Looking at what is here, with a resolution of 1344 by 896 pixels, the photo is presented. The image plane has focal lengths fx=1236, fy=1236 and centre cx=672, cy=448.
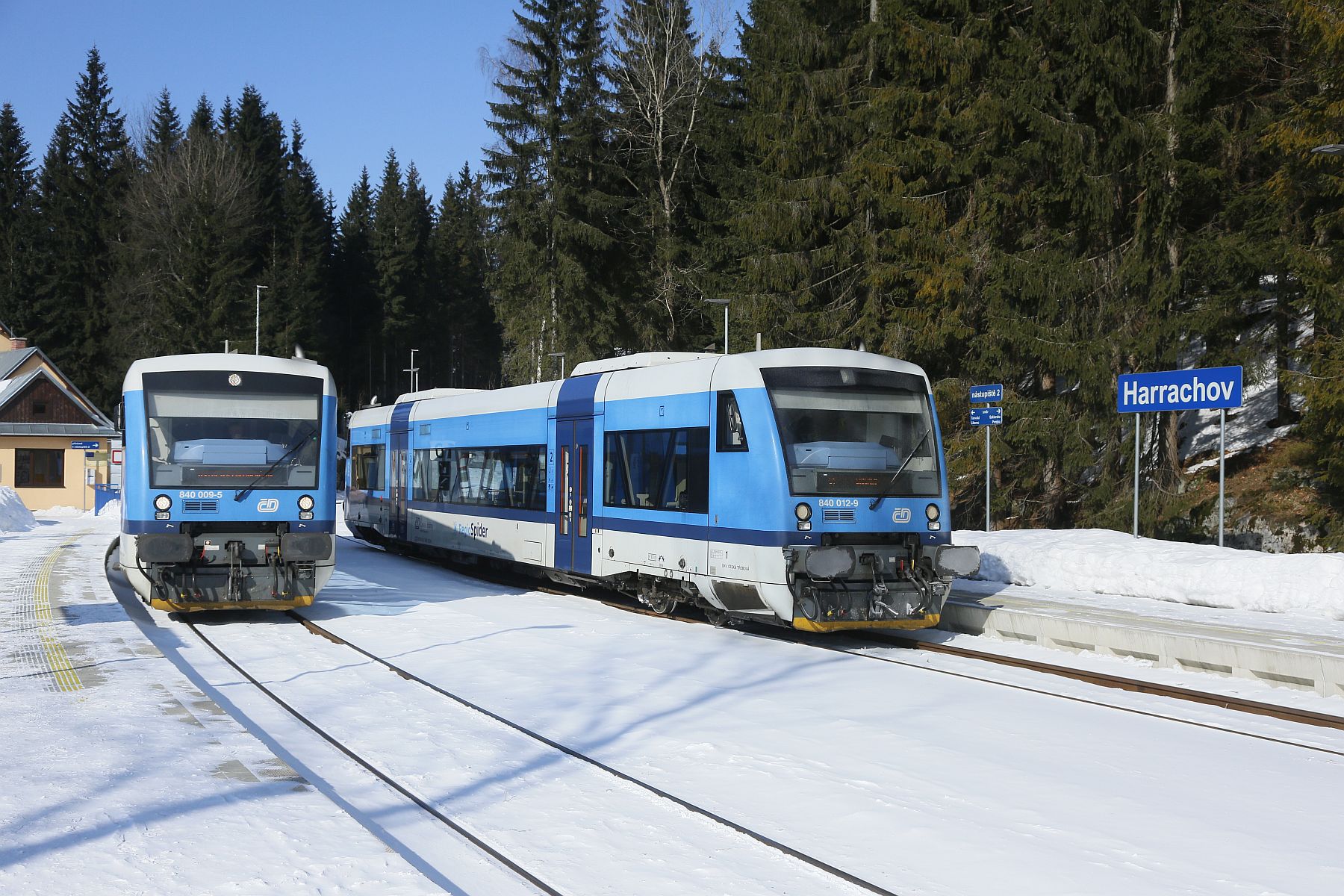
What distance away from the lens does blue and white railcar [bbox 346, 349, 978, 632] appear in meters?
13.0

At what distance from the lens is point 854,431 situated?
1360cm

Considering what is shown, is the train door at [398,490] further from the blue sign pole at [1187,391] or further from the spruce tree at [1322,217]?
the spruce tree at [1322,217]

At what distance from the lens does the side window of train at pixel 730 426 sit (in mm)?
13531

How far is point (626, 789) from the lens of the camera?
743 cm

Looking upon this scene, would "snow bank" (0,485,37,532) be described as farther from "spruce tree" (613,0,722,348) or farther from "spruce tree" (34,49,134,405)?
"spruce tree" (34,49,134,405)

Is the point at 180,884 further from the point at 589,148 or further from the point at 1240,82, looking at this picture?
the point at 589,148

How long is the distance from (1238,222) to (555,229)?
24860 mm

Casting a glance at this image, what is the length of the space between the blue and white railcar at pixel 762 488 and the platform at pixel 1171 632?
3.88 feet

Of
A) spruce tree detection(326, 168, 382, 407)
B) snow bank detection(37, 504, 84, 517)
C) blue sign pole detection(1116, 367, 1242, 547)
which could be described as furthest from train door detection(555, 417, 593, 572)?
spruce tree detection(326, 168, 382, 407)

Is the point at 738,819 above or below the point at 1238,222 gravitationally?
below

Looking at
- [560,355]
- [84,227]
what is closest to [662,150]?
[560,355]

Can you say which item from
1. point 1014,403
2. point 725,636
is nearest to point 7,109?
point 1014,403

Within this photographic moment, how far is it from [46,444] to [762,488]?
52979 mm

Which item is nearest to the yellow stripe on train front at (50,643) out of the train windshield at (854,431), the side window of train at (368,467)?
the train windshield at (854,431)
